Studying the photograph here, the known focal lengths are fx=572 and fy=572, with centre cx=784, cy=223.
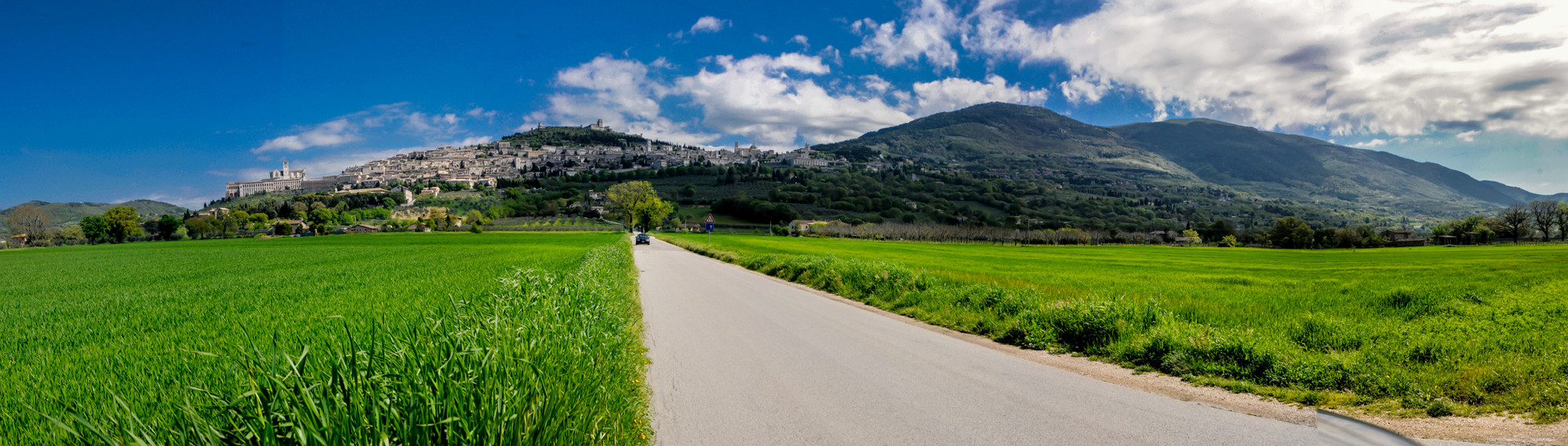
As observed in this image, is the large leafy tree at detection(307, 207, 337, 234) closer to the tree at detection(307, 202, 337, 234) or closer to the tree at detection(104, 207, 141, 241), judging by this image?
the tree at detection(307, 202, 337, 234)

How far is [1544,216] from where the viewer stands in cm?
7969

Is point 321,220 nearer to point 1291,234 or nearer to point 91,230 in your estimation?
point 91,230

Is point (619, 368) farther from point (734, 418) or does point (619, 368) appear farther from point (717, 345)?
point (717, 345)

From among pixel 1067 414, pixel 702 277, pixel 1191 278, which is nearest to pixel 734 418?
pixel 1067 414

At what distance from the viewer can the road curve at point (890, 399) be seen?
17.0 feet

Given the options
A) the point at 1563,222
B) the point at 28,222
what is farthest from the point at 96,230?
the point at 1563,222

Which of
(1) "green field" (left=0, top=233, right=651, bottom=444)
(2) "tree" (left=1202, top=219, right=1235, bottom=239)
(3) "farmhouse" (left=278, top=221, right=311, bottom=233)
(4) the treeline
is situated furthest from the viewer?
(2) "tree" (left=1202, top=219, right=1235, bottom=239)

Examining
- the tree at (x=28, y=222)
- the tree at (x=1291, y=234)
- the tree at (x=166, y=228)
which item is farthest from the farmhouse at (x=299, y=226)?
the tree at (x=1291, y=234)

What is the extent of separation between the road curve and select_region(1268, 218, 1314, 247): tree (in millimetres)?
104241

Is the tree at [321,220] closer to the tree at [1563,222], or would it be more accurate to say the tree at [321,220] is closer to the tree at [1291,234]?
the tree at [1291,234]

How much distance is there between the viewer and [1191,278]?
21.6 metres

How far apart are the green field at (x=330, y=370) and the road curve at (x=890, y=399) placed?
854mm

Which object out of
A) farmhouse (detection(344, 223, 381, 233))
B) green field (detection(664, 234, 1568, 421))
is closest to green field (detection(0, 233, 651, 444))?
green field (detection(664, 234, 1568, 421))

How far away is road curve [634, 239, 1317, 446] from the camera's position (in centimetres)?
519
